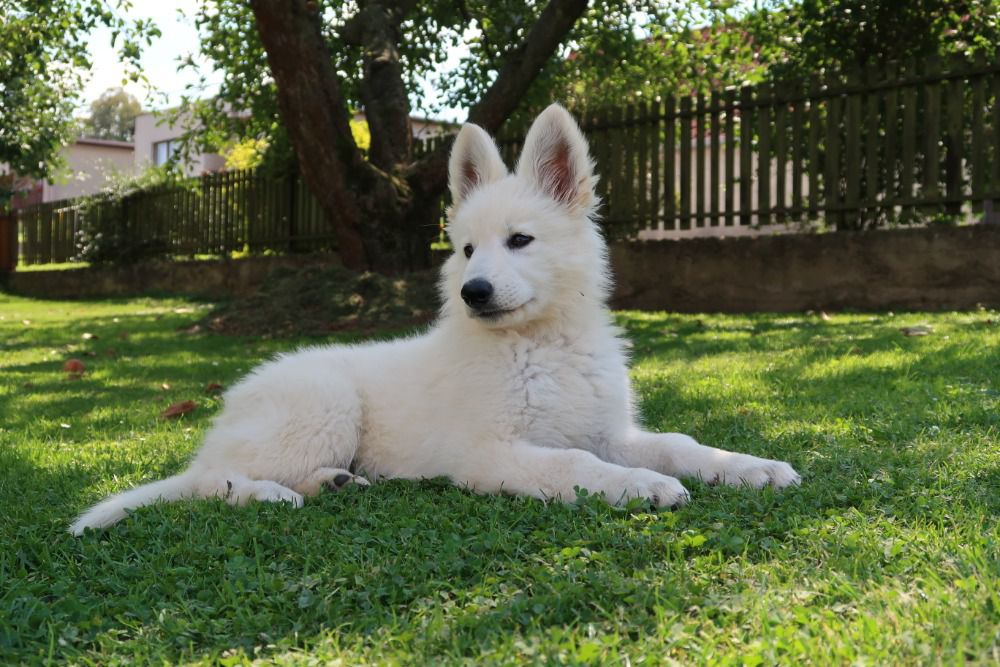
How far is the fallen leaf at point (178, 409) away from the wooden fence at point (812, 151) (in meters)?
7.75

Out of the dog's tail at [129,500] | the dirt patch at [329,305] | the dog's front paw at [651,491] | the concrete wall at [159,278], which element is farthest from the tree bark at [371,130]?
the dog's front paw at [651,491]

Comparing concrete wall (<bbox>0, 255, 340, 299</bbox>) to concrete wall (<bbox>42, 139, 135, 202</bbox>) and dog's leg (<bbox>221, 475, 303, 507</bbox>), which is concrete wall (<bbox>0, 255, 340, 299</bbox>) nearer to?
dog's leg (<bbox>221, 475, 303, 507</bbox>)

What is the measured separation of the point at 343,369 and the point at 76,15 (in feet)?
42.7

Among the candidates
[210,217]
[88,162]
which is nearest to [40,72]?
[210,217]

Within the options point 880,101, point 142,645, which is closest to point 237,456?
point 142,645

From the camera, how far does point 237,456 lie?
3.63m

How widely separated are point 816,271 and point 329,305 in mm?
5810

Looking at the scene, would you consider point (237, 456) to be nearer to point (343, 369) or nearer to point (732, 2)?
point (343, 369)

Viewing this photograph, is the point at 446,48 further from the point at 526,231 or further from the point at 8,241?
the point at 8,241

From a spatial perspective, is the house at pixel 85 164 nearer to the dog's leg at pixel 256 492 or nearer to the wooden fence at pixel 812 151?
the wooden fence at pixel 812 151

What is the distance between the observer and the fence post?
90.9ft

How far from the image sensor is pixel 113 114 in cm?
7969

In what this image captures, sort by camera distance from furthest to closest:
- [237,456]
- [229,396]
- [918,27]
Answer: [918,27] < [229,396] < [237,456]

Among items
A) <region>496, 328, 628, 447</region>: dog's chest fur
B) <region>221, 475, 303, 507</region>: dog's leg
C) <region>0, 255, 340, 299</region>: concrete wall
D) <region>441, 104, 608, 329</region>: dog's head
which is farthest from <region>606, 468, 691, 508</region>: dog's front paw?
<region>0, 255, 340, 299</region>: concrete wall
